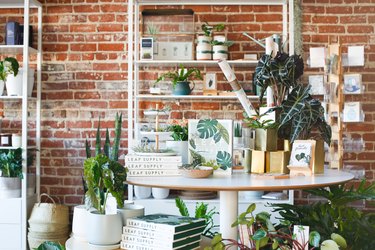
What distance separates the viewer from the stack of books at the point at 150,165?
7.55 feet

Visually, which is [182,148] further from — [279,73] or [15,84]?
[15,84]

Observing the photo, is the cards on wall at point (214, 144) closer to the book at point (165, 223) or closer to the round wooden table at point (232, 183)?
the round wooden table at point (232, 183)

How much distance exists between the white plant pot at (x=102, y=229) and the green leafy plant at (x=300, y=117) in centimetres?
99

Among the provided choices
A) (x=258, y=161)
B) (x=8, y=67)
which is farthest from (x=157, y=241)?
(x=8, y=67)

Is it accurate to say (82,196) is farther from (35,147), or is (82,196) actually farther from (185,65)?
(185,65)

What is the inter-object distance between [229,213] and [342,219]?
2.28ft

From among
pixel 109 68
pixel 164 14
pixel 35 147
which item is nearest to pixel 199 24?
pixel 164 14

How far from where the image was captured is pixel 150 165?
90.9 inches

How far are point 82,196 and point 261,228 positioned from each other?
2572 mm

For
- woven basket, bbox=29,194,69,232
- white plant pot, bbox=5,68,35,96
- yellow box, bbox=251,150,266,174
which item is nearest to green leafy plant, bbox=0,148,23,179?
woven basket, bbox=29,194,69,232

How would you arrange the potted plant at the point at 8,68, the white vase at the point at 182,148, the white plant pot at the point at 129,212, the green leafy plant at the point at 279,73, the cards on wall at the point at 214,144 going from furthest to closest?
the potted plant at the point at 8,68 → the green leafy plant at the point at 279,73 → the white vase at the point at 182,148 → the cards on wall at the point at 214,144 → the white plant pot at the point at 129,212

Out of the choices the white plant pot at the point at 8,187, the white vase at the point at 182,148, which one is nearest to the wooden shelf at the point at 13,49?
the white plant pot at the point at 8,187

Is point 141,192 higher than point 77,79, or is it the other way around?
point 77,79

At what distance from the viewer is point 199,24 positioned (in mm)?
4461
